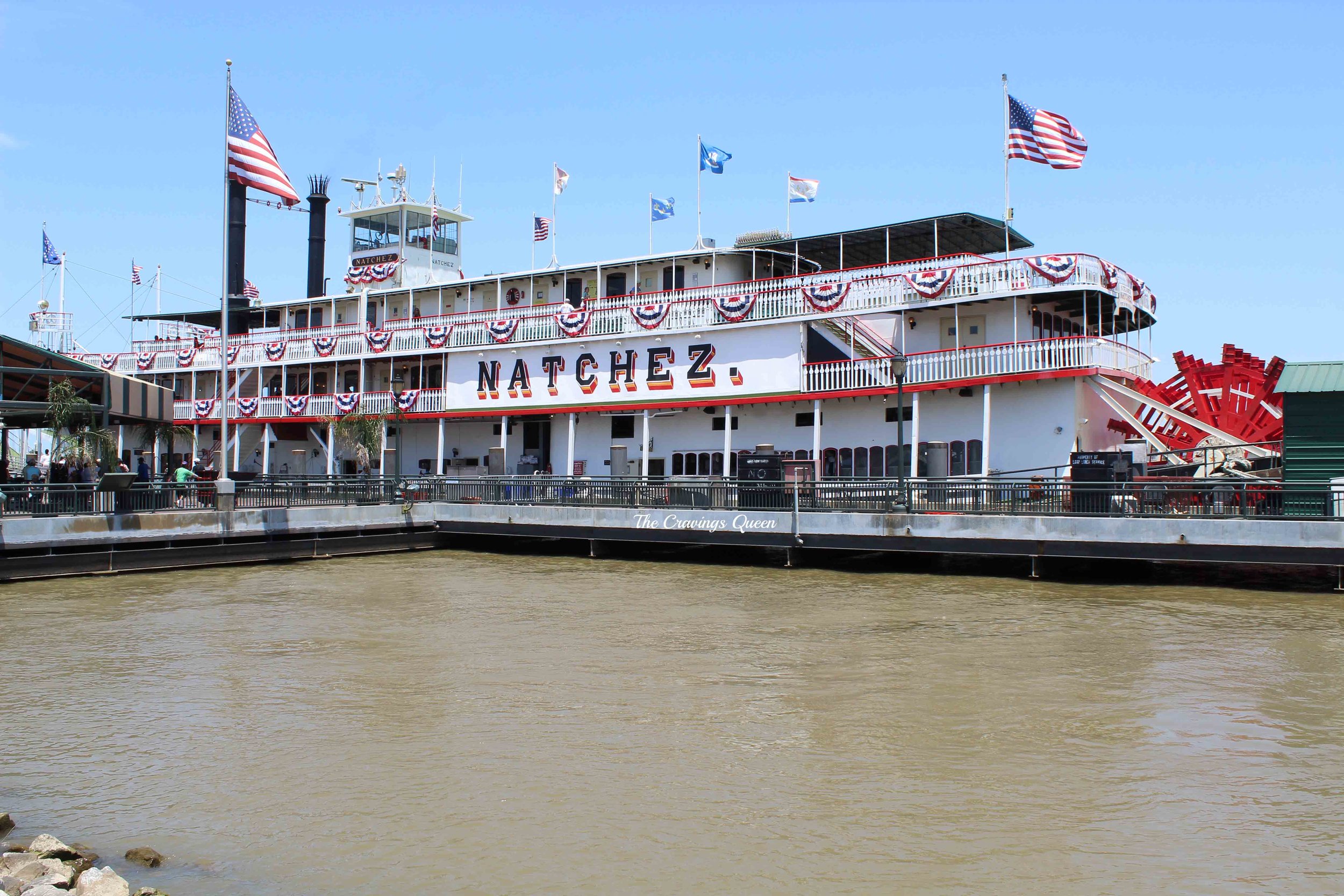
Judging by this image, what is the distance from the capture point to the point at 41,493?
22.1 m


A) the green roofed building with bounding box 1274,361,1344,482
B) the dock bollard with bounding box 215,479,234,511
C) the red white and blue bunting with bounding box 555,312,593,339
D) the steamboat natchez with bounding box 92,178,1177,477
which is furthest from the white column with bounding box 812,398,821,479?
the dock bollard with bounding box 215,479,234,511

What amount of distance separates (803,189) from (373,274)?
19090 mm

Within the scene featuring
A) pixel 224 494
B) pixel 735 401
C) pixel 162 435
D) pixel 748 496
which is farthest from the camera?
pixel 162 435

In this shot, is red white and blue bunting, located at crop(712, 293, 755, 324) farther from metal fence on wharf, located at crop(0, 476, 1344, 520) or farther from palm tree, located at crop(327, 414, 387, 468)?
palm tree, located at crop(327, 414, 387, 468)

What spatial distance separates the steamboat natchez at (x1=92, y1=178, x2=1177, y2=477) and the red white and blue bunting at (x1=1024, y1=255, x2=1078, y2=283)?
46 millimetres

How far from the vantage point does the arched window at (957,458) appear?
2872 cm

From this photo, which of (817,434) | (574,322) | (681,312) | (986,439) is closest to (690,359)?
(681,312)

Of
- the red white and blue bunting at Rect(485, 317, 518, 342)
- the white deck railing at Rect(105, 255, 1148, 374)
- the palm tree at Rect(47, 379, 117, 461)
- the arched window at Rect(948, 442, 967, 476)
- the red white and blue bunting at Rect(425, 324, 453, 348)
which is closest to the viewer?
the palm tree at Rect(47, 379, 117, 461)

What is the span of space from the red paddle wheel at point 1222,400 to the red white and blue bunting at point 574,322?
17.2m

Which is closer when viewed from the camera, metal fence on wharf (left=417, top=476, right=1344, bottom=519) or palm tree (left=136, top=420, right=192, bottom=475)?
metal fence on wharf (left=417, top=476, right=1344, bottom=519)

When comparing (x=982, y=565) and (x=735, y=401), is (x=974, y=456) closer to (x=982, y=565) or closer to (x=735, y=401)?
(x=982, y=565)

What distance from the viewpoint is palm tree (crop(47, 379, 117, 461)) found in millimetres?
25062

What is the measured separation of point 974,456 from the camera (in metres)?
28.6

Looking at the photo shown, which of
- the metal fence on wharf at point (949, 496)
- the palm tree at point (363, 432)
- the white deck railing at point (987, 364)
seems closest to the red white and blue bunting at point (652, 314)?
the white deck railing at point (987, 364)
